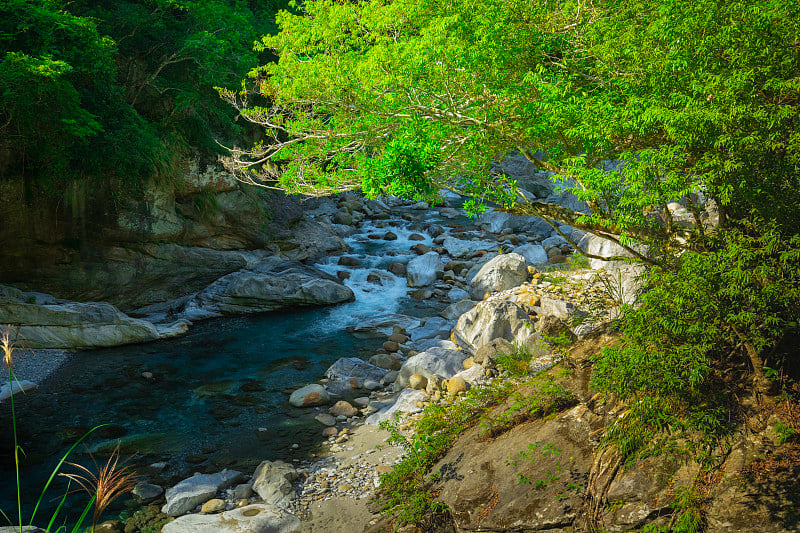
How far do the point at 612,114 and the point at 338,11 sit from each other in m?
5.24

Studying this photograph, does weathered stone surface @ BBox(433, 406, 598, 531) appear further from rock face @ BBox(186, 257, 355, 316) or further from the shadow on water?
rock face @ BBox(186, 257, 355, 316)

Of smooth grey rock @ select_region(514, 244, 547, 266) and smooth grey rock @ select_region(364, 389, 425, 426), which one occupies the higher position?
smooth grey rock @ select_region(514, 244, 547, 266)

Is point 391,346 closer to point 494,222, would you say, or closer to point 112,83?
point 112,83

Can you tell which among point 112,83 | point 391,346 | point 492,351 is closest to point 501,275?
point 391,346

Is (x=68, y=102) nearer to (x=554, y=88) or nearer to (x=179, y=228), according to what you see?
(x=179, y=228)

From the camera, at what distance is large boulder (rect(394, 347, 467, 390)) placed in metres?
9.92

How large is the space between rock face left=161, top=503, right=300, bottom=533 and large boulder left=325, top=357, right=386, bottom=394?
394 centimetres

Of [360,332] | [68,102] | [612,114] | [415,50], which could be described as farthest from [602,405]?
[68,102]

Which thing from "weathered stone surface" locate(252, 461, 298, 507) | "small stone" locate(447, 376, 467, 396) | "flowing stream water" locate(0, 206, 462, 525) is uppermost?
"small stone" locate(447, 376, 467, 396)

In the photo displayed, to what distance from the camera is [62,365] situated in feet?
39.9

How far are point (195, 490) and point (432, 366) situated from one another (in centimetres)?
461

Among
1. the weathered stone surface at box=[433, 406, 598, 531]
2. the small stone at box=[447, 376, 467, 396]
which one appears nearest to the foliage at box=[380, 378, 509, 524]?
the weathered stone surface at box=[433, 406, 598, 531]

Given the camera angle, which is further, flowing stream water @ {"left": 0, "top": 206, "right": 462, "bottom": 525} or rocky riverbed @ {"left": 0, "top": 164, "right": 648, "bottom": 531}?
flowing stream water @ {"left": 0, "top": 206, "right": 462, "bottom": 525}

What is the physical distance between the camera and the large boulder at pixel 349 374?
10.6 metres
